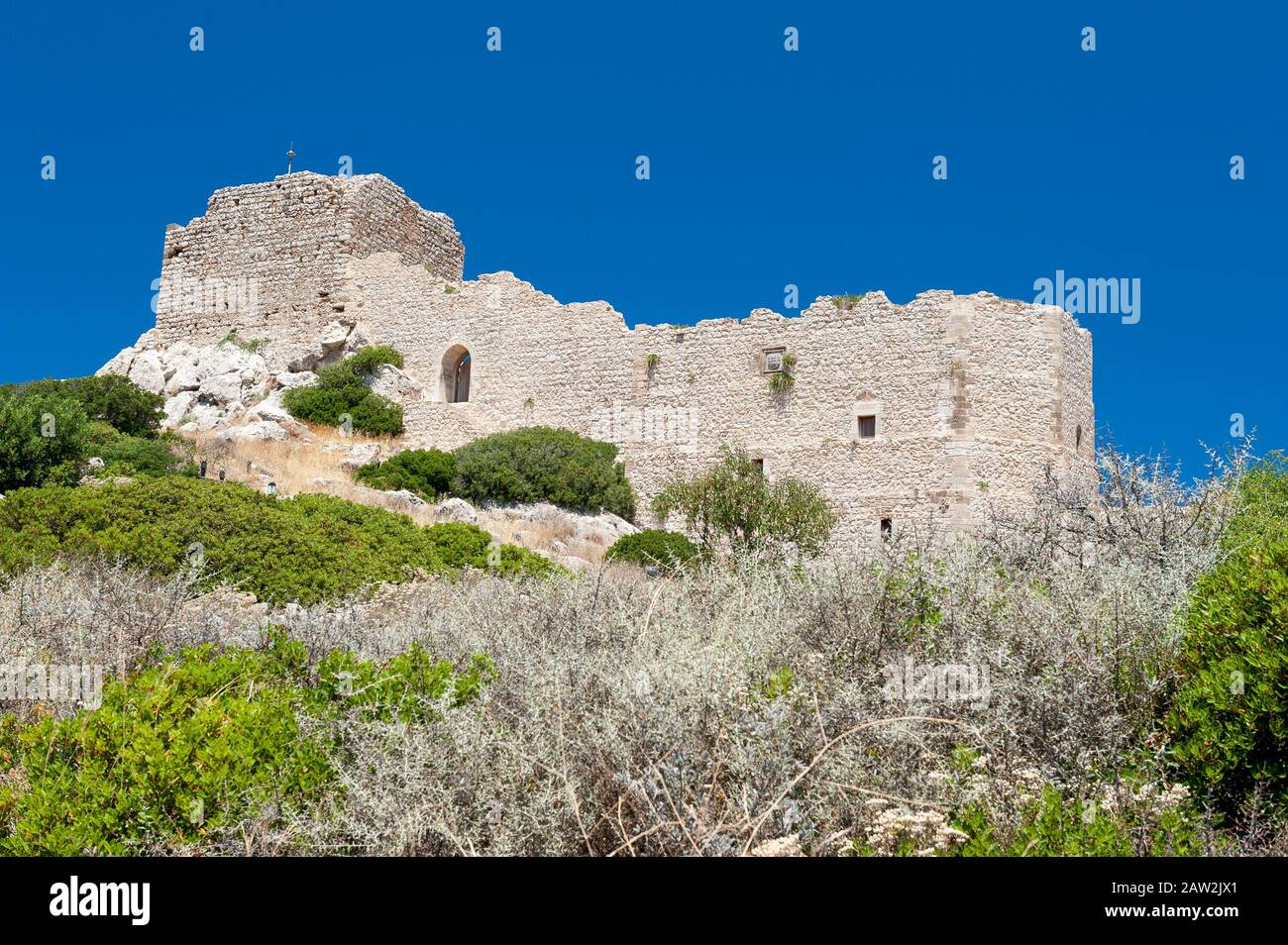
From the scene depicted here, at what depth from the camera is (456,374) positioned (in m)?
22.8

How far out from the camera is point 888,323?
61.1 ft

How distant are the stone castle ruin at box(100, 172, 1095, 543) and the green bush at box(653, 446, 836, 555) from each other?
146 cm

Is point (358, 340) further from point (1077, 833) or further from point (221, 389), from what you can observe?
point (1077, 833)

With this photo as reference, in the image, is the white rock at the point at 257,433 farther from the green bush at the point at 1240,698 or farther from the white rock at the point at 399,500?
the green bush at the point at 1240,698

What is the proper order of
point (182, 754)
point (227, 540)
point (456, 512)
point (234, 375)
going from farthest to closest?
point (234, 375)
point (456, 512)
point (227, 540)
point (182, 754)

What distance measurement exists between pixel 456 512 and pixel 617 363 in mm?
5253

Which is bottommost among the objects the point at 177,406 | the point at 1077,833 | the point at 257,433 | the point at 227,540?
the point at 1077,833

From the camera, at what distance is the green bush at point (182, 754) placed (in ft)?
13.6

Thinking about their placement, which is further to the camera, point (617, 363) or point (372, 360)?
point (372, 360)

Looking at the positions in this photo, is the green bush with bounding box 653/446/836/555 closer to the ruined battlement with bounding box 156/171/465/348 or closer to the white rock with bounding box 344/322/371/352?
the white rock with bounding box 344/322/371/352

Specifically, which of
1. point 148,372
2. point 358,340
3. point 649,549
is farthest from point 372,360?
point 649,549

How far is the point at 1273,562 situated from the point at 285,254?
880 inches
